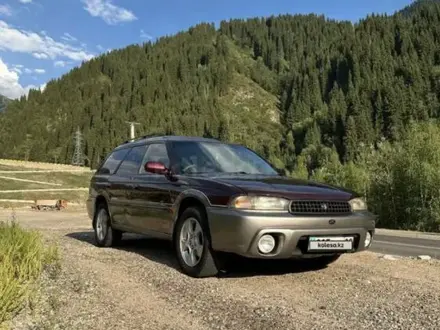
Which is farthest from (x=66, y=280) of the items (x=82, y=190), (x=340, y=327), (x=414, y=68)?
(x=414, y=68)

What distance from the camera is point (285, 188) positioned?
558cm

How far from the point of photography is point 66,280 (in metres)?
5.52

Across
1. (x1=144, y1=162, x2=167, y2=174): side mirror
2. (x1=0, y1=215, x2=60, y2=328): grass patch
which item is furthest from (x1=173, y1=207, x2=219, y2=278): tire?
(x1=0, y1=215, x2=60, y2=328): grass patch

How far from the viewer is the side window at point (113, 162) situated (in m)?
8.37

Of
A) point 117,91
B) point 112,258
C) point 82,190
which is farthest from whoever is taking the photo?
point 117,91

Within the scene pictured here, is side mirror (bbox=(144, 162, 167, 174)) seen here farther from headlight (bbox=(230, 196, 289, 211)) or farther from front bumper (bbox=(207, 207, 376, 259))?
headlight (bbox=(230, 196, 289, 211))

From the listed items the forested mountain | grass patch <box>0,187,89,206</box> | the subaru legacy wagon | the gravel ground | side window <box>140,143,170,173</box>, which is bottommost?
grass patch <box>0,187,89,206</box>

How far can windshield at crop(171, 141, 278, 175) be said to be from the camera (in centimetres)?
657

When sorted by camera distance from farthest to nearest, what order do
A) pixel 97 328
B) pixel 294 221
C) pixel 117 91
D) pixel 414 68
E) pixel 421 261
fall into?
pixel 117 91, pixel 414 68, pixel 421 261, pixel 294 221, pixel 97 328

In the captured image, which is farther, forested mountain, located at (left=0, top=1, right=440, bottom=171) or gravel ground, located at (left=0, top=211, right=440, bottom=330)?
forested mountain, located at (left=0, top=1, right=440, bottom=171)

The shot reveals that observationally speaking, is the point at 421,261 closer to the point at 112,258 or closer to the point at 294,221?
the point at 294,221

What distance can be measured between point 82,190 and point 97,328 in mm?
66239

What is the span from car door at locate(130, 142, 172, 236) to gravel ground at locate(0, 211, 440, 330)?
48 centimetres

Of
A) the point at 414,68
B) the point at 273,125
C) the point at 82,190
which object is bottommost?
the point at 82,190
